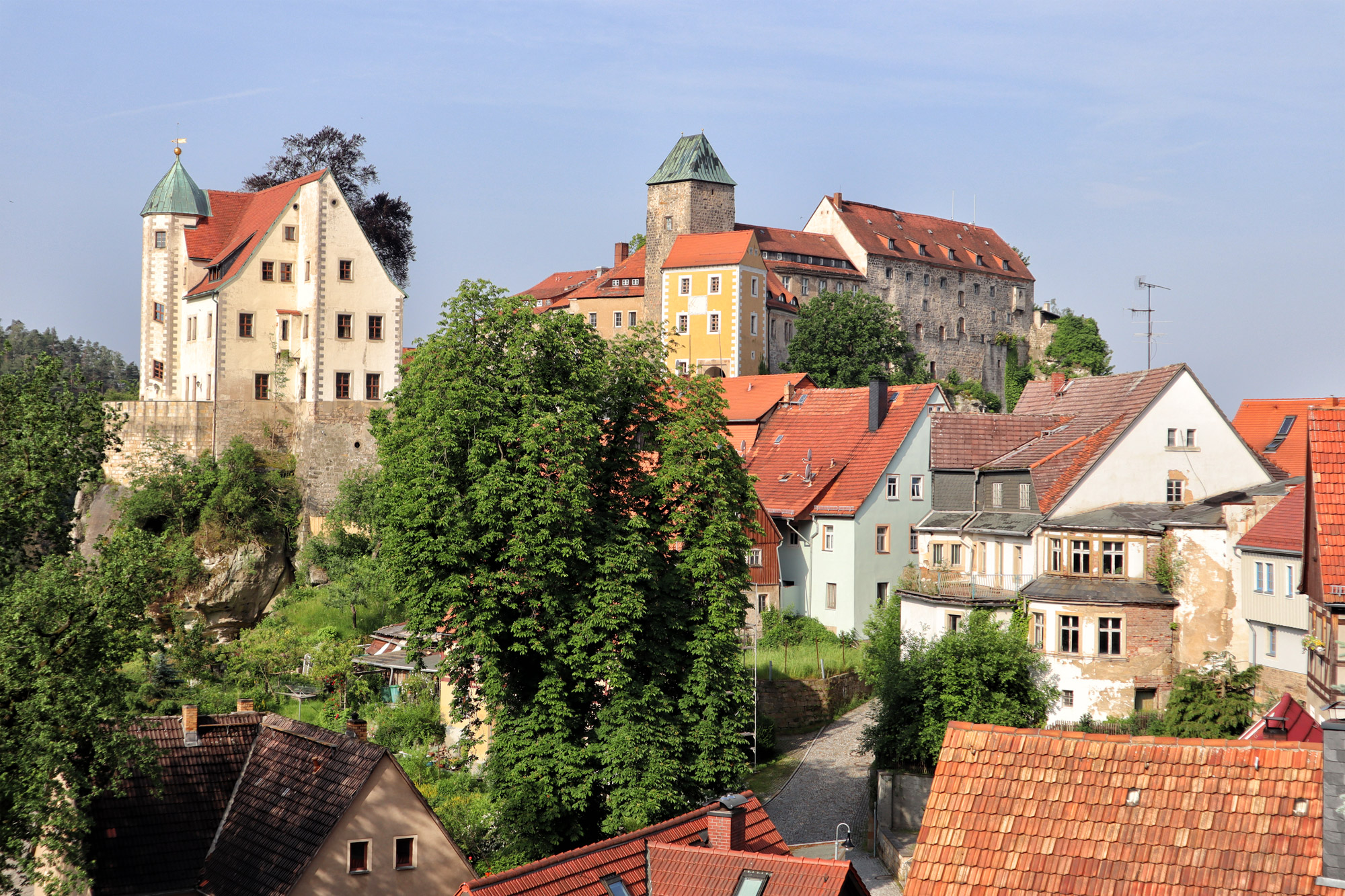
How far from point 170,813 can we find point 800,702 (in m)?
19.8

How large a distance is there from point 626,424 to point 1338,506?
45.1ft

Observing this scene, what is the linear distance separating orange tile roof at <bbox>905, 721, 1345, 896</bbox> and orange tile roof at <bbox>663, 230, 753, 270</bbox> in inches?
2810

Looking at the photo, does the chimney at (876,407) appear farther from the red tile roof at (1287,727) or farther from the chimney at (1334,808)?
the chimney at (1334,808)

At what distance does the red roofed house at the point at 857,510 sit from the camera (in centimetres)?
4800

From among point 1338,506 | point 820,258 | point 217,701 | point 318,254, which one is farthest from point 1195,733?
point 820,258

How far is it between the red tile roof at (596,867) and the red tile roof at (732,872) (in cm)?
21

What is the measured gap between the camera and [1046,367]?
10975 centimetres

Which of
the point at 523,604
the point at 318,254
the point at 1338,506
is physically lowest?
the point at 523,604

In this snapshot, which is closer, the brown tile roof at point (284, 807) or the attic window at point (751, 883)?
the attic window at point (751, 883)

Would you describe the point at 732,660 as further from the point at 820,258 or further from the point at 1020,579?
the point at 820,258

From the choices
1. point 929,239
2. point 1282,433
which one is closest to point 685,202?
point 929,239

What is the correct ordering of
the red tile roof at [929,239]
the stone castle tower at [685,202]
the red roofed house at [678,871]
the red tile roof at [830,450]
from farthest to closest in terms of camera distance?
the red tile roof at [929,239] < the stone castle tower at [685,202] < the red tile roof at [830,450] < the red roofed house at [678,871]

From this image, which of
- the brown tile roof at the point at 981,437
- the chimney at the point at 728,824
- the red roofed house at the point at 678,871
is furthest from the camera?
the brown tile roof at the point at 981,437

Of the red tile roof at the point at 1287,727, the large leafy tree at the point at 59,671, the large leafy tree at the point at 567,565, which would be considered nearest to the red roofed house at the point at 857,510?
the large leafy tree at the point at 567,565
